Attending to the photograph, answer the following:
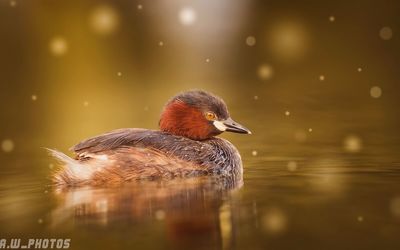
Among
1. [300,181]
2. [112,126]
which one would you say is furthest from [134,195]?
[112,126]

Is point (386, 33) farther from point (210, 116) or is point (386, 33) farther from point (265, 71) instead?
point (210, 116)

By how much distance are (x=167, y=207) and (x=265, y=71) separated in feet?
32.8

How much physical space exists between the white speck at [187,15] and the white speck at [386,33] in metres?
6.70

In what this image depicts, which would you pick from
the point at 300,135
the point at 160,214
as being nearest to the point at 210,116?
the point at 160,214

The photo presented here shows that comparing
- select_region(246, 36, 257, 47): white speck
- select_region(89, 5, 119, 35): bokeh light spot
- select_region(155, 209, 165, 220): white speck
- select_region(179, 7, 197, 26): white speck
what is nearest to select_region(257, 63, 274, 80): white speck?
select_region(246, 36, 257, 47): white speck

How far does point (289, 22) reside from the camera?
19484 mm

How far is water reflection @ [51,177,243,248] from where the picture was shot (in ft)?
16.7

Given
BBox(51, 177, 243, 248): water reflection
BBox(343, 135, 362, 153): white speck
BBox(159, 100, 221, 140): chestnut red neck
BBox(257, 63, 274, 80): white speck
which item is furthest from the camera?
BBox(257, 63, 274, 80): white speck

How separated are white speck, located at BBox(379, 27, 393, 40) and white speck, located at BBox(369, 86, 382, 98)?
486cm

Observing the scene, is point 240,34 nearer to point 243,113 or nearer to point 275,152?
point 243,113

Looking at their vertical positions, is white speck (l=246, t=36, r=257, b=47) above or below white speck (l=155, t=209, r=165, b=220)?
above

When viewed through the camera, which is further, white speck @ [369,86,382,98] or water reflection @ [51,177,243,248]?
white speck @ [369,86,382,98]

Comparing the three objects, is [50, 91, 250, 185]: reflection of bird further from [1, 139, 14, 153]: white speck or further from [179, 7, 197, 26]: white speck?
[179, 7, 197, 26]: white speck

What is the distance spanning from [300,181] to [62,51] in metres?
11.9
